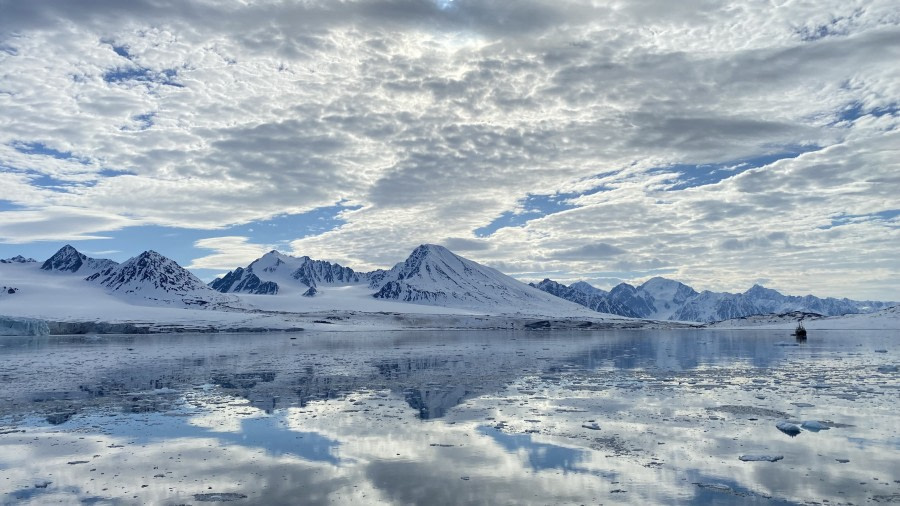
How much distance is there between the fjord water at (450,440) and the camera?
42.9ft

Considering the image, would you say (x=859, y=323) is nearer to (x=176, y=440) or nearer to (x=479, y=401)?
(x=479, y=401)

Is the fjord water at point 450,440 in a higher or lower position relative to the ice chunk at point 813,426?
lower

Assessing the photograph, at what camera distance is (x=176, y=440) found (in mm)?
18094

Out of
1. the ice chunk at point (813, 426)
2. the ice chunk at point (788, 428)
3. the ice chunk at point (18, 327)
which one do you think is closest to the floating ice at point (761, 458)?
the ice chunk at point (788, 428)

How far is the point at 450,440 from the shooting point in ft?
58.6

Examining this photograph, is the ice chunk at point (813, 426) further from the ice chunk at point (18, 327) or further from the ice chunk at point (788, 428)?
the ice chunk at point (18, 327)

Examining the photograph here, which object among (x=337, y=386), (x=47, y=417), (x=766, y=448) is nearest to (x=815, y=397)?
(x=766, y=448)

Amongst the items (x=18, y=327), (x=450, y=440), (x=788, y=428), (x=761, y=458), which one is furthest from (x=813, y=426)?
(x=18, y=327)

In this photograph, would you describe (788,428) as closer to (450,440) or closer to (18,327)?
(450,440)

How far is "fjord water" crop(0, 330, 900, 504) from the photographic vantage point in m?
13.1

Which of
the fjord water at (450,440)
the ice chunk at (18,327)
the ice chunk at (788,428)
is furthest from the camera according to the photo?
the ice chunk at (18,327)

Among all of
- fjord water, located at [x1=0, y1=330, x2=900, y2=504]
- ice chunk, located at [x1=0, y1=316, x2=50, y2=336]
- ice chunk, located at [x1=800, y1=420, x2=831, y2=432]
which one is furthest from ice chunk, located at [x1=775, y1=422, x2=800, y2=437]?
ice chunk, located at [x1=0, y1=316, x2=50, y2=336]

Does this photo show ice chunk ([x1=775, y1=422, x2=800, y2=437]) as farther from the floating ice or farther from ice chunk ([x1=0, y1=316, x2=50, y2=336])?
ice chunk ([x1=0, y1=316, x2=50, y2=336])

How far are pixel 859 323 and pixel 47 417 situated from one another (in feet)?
629
